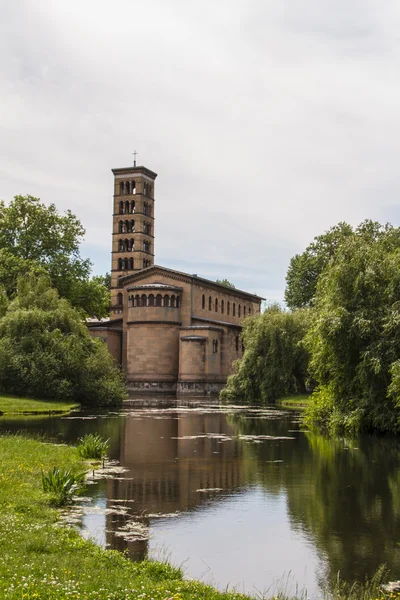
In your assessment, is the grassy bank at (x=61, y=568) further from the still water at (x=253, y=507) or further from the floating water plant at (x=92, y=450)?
the floating water plant at (x=92, y=450)

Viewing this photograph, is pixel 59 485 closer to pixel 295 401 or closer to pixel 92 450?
pixel 92 450

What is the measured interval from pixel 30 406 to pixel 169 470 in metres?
23.0

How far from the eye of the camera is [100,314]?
254ft

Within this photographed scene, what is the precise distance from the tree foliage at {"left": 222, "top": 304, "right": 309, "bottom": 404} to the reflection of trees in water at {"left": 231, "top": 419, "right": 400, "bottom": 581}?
25161 millimetres

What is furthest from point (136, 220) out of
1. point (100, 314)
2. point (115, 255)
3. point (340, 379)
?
point (340, 379)

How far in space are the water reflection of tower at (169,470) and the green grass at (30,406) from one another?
26.9ft

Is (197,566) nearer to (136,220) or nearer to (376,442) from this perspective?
(376,442)

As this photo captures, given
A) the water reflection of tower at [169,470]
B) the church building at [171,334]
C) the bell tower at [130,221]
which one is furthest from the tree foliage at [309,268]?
the water reflection of tower at [169,470]

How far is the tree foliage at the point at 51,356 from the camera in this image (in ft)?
152

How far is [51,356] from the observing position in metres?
46.7

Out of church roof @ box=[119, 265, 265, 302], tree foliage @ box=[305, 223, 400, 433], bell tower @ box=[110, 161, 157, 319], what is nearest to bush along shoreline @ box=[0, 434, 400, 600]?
tree foliage @ box=[305, 223, 400, 433]

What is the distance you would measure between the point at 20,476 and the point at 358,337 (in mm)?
18572

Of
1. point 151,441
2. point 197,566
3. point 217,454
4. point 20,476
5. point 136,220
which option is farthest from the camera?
point 136,220

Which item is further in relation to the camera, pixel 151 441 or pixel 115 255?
pixel 115 255
